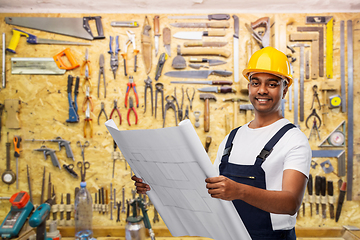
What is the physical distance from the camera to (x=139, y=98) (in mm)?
2348

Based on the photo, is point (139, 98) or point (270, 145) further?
point (139, 98)

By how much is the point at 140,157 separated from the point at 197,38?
5.73 ft

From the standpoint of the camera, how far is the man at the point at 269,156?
2.86 feet

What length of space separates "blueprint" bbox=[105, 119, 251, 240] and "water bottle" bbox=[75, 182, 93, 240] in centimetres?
148

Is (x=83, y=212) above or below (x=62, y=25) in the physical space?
below

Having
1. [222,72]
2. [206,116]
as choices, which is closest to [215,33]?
Answer: [222,72]

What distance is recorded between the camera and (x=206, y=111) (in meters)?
2.31

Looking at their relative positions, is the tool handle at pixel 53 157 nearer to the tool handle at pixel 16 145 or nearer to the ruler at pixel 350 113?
the tool handle at pixel 16 145

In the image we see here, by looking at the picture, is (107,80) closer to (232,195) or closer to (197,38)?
(197,38)

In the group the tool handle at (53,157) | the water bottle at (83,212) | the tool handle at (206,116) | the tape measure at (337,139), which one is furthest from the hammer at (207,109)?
the tool handle at (53,157)

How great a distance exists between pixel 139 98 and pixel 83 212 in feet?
3.89

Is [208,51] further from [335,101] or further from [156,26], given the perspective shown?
[335,101]

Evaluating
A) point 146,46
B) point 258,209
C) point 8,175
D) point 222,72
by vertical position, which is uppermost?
point 146,46

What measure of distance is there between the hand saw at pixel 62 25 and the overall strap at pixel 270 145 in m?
1.94
